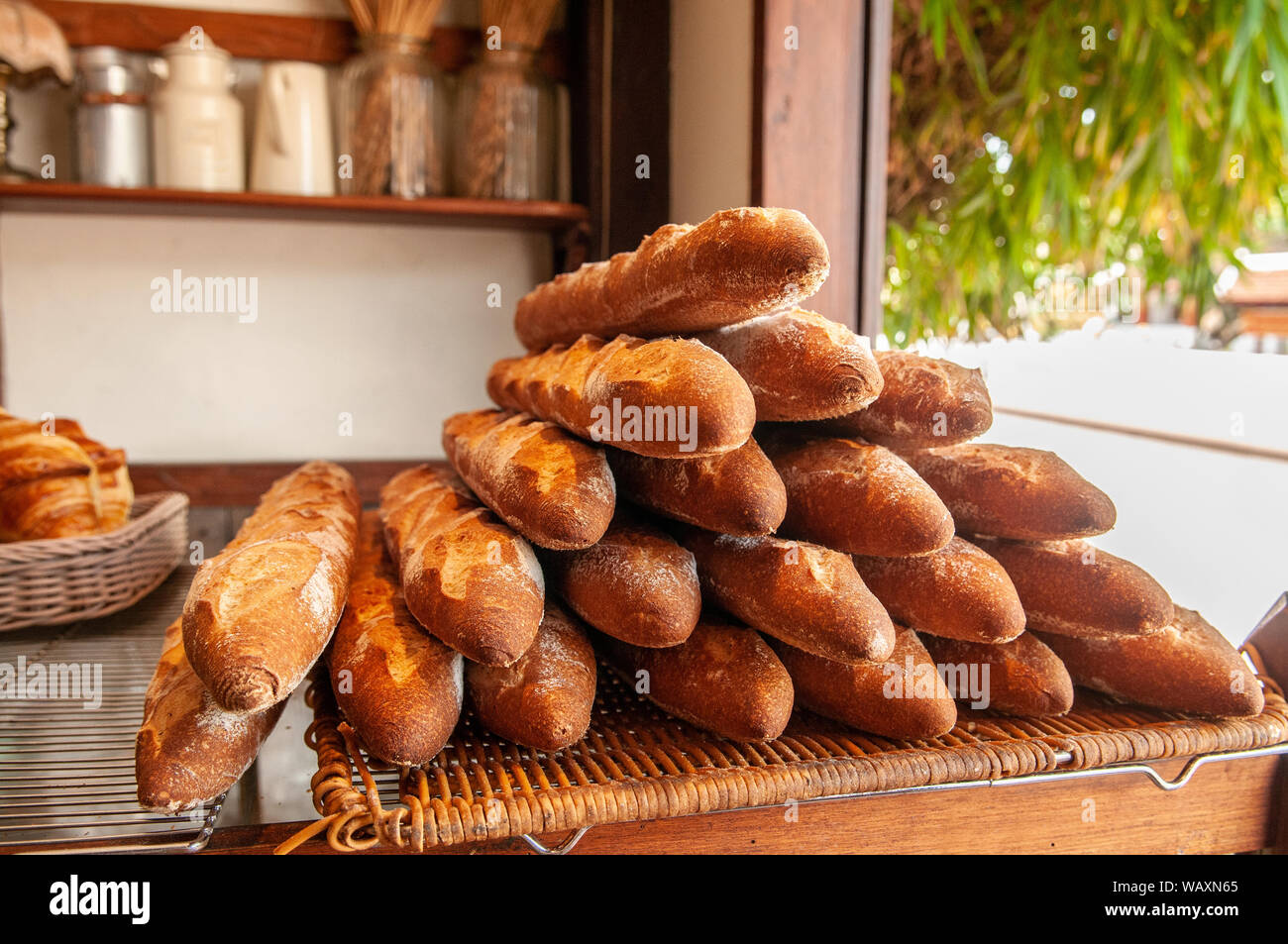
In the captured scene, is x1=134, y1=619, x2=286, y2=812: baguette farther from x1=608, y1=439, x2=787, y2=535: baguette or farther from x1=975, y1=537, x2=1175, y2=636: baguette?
x1=975, y1=537, x2=1175, y2=636: baguette

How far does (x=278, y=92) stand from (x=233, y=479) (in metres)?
0.88

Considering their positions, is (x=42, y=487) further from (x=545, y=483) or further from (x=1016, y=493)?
(x=1016, y=493)

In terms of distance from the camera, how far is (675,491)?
2.78 feet

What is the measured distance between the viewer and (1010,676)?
0.87 m

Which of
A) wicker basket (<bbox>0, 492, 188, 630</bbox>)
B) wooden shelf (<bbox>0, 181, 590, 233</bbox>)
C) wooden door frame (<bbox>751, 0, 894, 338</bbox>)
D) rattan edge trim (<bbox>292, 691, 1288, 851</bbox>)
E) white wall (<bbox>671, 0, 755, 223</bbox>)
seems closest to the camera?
rattan edge trim (<bbox>292, 691, 1288, 851</bbox>)

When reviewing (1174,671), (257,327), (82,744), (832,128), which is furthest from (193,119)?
(1174,671)

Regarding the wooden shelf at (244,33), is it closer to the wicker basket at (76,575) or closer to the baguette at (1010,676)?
the wicker basket at (76,575)

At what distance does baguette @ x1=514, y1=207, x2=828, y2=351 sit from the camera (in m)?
0.76

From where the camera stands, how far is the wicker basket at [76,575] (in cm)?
128

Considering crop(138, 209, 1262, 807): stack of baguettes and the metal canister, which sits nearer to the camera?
crop(138, 209, 1262, 807): stack of baguettes

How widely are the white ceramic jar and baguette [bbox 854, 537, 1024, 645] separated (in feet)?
5.42

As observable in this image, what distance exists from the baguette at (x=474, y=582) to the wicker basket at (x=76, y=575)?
0.65m

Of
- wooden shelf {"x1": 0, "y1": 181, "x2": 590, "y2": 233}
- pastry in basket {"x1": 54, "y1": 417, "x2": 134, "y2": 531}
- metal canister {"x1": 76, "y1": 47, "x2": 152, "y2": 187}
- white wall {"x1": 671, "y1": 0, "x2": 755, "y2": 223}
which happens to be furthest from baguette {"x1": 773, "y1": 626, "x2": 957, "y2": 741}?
metal canister {"x1": 76, "y1": 47, "x2": 152, "y2": 187}
